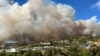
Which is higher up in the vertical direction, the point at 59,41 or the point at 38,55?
the point at 59,41

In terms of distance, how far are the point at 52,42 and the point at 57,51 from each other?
112ft

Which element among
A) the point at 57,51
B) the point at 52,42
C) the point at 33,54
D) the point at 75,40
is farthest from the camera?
the point at 75,40

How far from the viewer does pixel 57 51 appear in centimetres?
7531

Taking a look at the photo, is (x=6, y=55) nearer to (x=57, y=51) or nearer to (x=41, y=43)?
(x=57, y=51)

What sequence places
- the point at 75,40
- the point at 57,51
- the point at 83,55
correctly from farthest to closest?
the point at 75,40 → the point at 57,51 → the point at 83,55

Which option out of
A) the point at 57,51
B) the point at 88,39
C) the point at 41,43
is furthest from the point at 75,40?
the point at 57,51

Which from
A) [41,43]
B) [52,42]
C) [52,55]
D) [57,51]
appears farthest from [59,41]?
[52,55]

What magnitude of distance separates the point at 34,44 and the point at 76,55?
3979 cm

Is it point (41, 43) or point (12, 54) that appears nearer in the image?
point (12, 54)

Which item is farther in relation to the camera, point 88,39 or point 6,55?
point 88,39

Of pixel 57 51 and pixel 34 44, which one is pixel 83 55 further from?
pixel 34 44

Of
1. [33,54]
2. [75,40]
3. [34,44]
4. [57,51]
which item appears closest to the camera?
[33,54]

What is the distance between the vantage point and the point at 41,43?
103 metres

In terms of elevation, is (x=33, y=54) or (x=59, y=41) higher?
(x=59, y=41)
